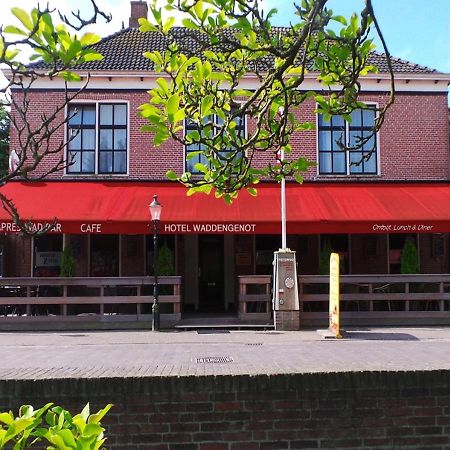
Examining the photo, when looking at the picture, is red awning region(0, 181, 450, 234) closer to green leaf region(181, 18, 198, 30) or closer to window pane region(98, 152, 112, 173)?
window pane region(98, 152, 112, 173)

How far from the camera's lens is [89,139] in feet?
57.2

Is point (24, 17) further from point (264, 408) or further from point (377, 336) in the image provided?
point (377, 336)

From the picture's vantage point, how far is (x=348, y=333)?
12.4m

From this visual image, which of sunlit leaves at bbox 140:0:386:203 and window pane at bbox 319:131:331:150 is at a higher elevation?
window pane at bbox 319:131:331:150

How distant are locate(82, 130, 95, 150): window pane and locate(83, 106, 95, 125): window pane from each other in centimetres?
27

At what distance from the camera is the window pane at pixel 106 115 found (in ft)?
57.1

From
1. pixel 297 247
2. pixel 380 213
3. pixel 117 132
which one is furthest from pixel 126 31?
pixel 380 213

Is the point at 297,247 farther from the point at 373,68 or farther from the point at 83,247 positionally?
the point at 373,68

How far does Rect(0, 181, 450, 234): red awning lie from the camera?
14.3m

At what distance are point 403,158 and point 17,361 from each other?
13429mm

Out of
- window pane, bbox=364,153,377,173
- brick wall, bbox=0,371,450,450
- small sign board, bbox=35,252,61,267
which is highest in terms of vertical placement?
window pane, bbox=364,153,377,173

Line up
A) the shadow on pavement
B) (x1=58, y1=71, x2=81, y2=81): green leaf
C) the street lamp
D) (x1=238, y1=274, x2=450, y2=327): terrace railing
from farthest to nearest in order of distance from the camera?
(x1=238, y1=274, x2=450, y2=327): terrace railing < the street lamp < the shadow on pavement < (x1=58, y1=71, x2=81, y2=81): green leaf

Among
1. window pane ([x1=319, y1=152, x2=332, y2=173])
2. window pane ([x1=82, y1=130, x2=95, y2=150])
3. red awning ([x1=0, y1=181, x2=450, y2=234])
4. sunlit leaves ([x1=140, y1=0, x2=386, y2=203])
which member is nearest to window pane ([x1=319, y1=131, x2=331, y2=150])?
window pane ([x1=319, y1=152, x2=332, y2=173])

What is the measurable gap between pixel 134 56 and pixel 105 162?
12.2ft
